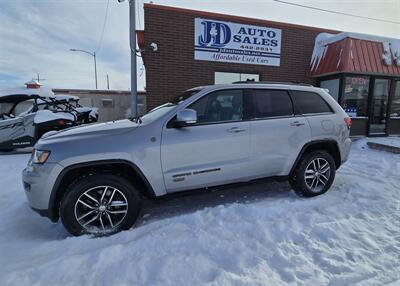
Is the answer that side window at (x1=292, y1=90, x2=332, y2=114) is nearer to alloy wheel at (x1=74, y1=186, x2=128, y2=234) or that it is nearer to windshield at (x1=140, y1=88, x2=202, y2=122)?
windshield at (x1=140, y1=88, x2=202, y2=122)

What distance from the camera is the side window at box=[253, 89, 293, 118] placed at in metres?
3.62

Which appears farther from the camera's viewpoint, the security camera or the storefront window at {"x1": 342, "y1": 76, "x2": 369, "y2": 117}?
the storefront window at {"x1": 342, "y1": 76, "x2": 369, "y2": 117}

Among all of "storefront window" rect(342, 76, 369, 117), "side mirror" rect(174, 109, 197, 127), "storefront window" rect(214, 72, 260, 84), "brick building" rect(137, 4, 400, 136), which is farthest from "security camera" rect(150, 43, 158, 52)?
"storefront window" rect(342, 76, 369, 117)

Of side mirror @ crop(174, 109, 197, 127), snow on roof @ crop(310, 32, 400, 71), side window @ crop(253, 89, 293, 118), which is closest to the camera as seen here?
side mirror @ crop(174, 109, 197, 127)

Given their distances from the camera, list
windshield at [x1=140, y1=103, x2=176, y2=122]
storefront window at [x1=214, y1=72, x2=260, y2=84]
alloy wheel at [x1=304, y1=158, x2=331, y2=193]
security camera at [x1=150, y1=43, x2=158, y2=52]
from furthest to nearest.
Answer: storefront window at [x1=214, y1=72, x2=260, y2=84] < security camera at [x1=150, y1=43, x2=158, y2=52] < alloy wheel at [x1=304, y1=158, x2=331, y2=193] < windshield at [x1=140, y1=103, x2=176, y2=122]

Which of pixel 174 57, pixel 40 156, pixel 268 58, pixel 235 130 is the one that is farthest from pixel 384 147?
pixel 40 156

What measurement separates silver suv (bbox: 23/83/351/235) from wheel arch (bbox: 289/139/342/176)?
0.07ft

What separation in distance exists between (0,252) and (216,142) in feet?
8.78

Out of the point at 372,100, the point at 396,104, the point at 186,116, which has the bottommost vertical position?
the point at 186,116

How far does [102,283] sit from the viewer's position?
6.95ft

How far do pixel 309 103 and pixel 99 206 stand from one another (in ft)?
11.5

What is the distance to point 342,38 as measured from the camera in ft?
28.3

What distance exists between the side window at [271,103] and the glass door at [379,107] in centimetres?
791

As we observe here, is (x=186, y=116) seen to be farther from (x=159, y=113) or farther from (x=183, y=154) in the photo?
(x=159, y=113)
